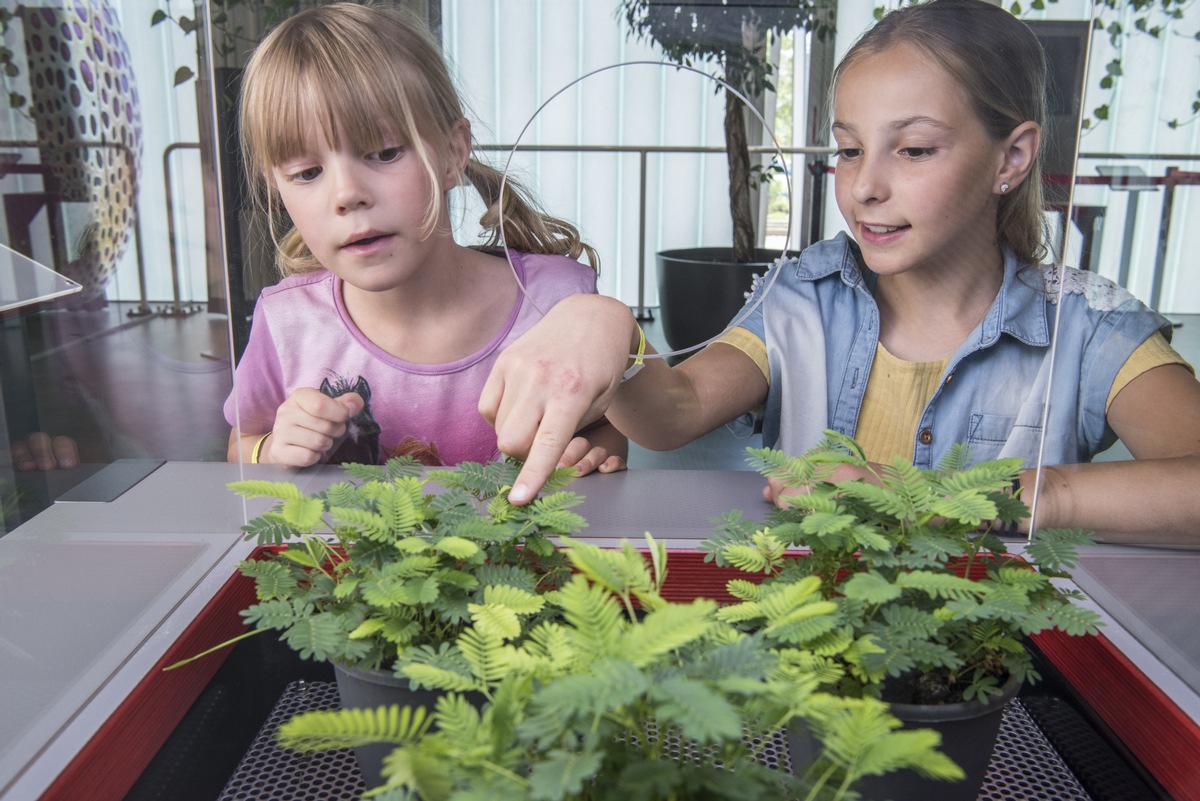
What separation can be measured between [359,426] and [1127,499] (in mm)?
828

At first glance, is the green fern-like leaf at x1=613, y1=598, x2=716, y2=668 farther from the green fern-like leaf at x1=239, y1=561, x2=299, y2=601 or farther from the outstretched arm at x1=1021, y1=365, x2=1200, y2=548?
the outstretched arm at x1=1021, y1=365, x2=1200, y2=548

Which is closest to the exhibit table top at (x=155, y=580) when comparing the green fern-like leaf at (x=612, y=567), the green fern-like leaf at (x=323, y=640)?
→ the green fern-like leaf at (x=323, y=640)

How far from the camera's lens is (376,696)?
0.62m

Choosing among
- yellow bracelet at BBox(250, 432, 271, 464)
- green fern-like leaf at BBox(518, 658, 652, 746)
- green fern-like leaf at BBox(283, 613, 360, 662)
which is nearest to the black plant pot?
yellow bracelet at BBox(250, 432, 271, 464)

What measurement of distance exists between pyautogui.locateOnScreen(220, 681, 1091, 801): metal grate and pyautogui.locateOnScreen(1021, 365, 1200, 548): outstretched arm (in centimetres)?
26

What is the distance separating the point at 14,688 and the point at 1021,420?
0.98 metres

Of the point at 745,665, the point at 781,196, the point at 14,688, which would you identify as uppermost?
the point at 781,196

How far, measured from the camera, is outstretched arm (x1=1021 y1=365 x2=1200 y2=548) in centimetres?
88

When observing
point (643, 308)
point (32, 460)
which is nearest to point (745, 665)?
point (643, 308)

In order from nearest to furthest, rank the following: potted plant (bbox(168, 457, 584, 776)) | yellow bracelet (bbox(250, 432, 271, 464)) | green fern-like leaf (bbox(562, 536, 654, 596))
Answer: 1. green fern-like leaf (bbox(562, 536, 654, 596))
2. potted plant (bbox(168, 457, 584, 776))
3. yellow bracelet (bbox(250, 432, 271, 464))

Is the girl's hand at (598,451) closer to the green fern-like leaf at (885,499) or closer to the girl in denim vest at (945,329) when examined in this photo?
the girl in denim vest at (945,329)

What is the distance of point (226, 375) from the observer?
3.28 feet

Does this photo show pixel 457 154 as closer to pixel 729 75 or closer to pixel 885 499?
Result: pixel 729 75

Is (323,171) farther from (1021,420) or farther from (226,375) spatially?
(1021,420)
